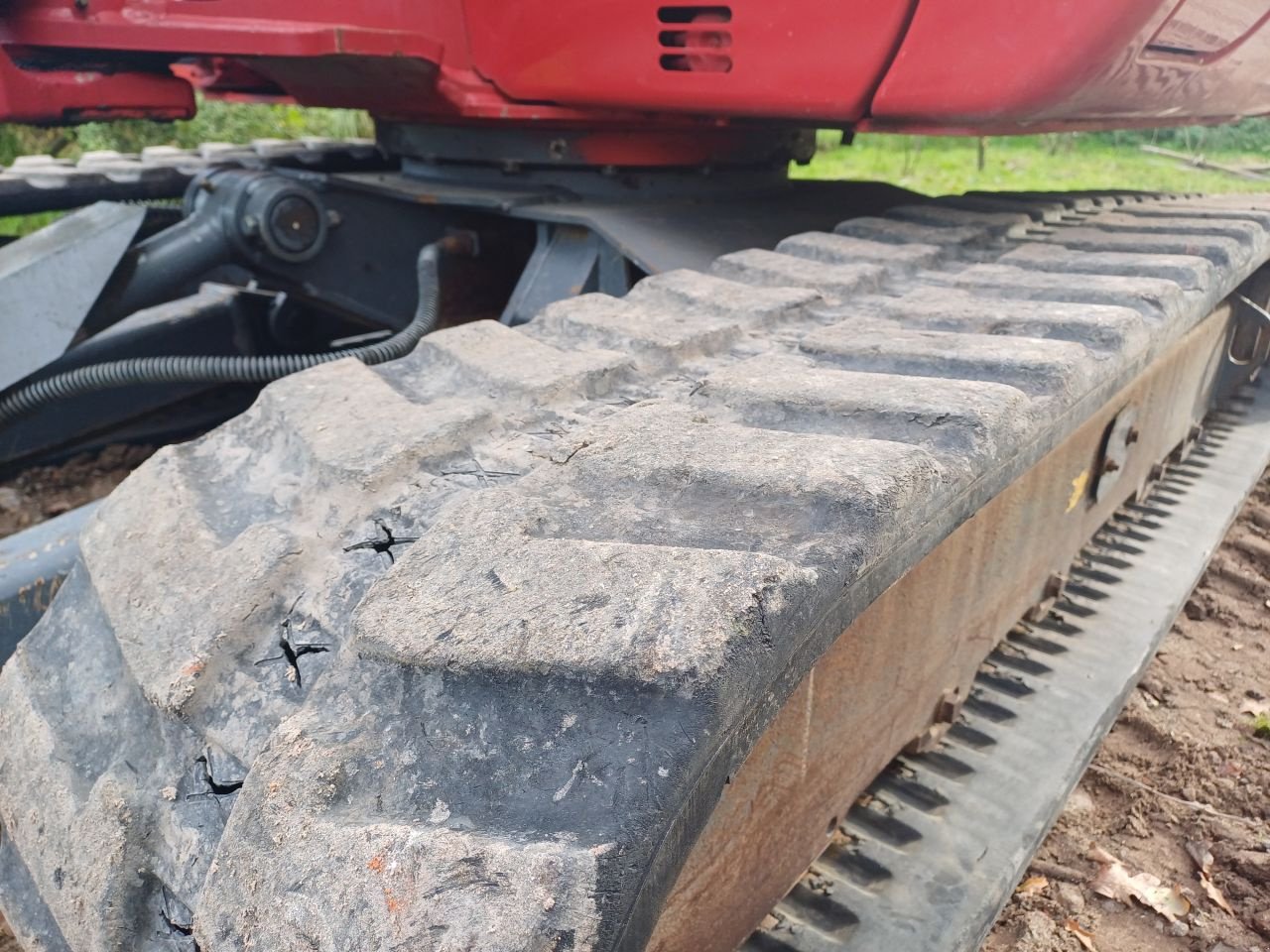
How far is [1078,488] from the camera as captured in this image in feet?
5.36

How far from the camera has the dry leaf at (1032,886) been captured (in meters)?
1.39

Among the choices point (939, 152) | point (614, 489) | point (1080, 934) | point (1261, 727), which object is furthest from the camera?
point (939, 152)

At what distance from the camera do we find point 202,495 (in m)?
0.93

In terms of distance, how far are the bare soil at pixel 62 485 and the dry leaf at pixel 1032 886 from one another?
2413 mm

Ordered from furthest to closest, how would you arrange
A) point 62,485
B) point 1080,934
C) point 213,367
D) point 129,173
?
point 62,485, point 129,173, point 213,367, point 1080,934

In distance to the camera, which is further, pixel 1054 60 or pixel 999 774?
pixel 999 774

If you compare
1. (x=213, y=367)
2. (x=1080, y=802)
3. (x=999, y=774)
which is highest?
(x=213, y=367)

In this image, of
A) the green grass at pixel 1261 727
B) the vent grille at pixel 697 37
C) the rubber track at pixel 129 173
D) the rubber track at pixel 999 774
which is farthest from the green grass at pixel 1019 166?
the green grass at pixel 1261 727

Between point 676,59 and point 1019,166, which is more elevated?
point 676,59

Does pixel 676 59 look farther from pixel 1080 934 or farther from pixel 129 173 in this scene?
pixel 129 173

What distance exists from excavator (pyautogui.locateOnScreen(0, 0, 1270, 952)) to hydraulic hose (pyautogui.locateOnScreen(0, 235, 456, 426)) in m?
0.01

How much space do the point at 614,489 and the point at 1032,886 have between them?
39.8 inches

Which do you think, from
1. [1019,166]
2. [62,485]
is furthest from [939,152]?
[62,485]

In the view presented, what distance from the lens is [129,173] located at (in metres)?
2.72
